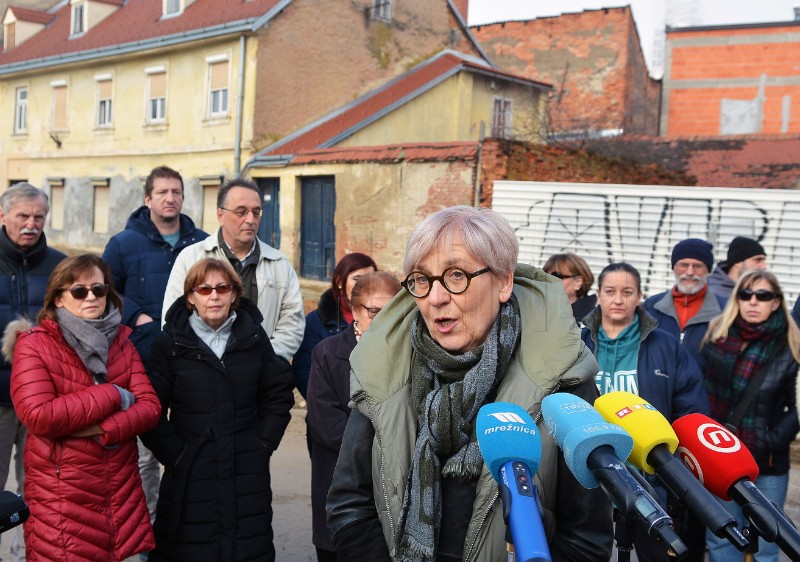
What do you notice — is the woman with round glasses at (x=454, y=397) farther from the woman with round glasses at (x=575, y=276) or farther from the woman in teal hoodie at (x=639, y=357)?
the woman with round glasses at (x=575, y=276)

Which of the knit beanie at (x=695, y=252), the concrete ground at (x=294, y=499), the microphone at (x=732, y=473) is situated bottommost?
the concrete ground at (x=294, y=499)

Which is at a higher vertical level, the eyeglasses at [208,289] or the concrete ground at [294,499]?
the eyeglasses at [208,289]

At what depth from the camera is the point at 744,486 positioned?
5.97 ft

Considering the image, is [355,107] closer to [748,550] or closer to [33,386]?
[33,386]

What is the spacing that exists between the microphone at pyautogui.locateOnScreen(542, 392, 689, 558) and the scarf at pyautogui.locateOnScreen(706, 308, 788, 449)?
3.31 meters

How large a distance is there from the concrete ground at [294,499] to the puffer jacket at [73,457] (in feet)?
5.48

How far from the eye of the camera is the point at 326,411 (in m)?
4.06

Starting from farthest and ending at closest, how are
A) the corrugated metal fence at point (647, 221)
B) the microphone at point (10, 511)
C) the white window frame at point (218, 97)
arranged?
1. the white window frame at point (218, 97)
2. the corrugated metal fence at point (647, 221)
3. the microphone at point (10, 511)

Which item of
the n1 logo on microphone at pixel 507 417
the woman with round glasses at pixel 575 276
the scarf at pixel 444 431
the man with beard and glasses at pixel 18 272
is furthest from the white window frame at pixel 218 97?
the n1 logo on microphone at pixel 507 417

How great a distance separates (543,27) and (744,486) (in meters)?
30.5

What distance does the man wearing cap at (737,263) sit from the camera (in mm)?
6715

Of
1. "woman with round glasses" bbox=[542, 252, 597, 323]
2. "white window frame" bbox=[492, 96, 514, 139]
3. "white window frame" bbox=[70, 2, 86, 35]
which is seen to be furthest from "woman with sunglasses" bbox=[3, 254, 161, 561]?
"white window frame" bbox=[70, 2, 86, 35]

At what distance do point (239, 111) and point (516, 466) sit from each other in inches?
803

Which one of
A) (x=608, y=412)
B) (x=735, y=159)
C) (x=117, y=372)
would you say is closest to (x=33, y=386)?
(x=117, y=372)
